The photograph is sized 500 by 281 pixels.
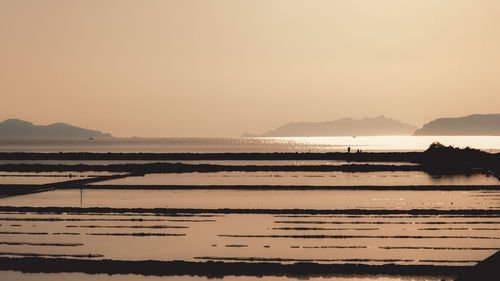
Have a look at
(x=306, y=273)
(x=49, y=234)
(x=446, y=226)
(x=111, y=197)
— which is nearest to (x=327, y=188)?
(x=111, y=197)

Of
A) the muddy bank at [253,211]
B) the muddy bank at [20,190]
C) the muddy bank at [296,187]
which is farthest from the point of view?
the muddy bank at [296,187]

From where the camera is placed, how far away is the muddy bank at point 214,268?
541 inches

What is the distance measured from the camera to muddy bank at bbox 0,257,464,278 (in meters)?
13.7

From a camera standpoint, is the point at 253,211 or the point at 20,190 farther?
the point at 20,190

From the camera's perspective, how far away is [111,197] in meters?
31.7

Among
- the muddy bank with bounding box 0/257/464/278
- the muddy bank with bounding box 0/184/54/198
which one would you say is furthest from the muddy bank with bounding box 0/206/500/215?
the muddy bank with bounding box 0/257/464/278

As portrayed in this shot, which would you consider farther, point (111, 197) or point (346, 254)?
point (111, 197)

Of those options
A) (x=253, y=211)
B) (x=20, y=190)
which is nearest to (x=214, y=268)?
(x=253, y=211)

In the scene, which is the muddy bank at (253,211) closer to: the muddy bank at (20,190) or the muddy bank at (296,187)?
the muddy bank at (20,190)

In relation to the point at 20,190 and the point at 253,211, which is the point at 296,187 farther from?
the point at 20,190

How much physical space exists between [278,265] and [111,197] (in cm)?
1935

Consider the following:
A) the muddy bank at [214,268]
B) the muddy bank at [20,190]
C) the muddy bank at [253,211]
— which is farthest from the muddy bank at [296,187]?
the muddy bank at [214,268]

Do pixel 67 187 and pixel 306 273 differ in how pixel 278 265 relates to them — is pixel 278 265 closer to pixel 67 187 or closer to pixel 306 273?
pixel 306 273

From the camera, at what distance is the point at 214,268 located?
556 inches
